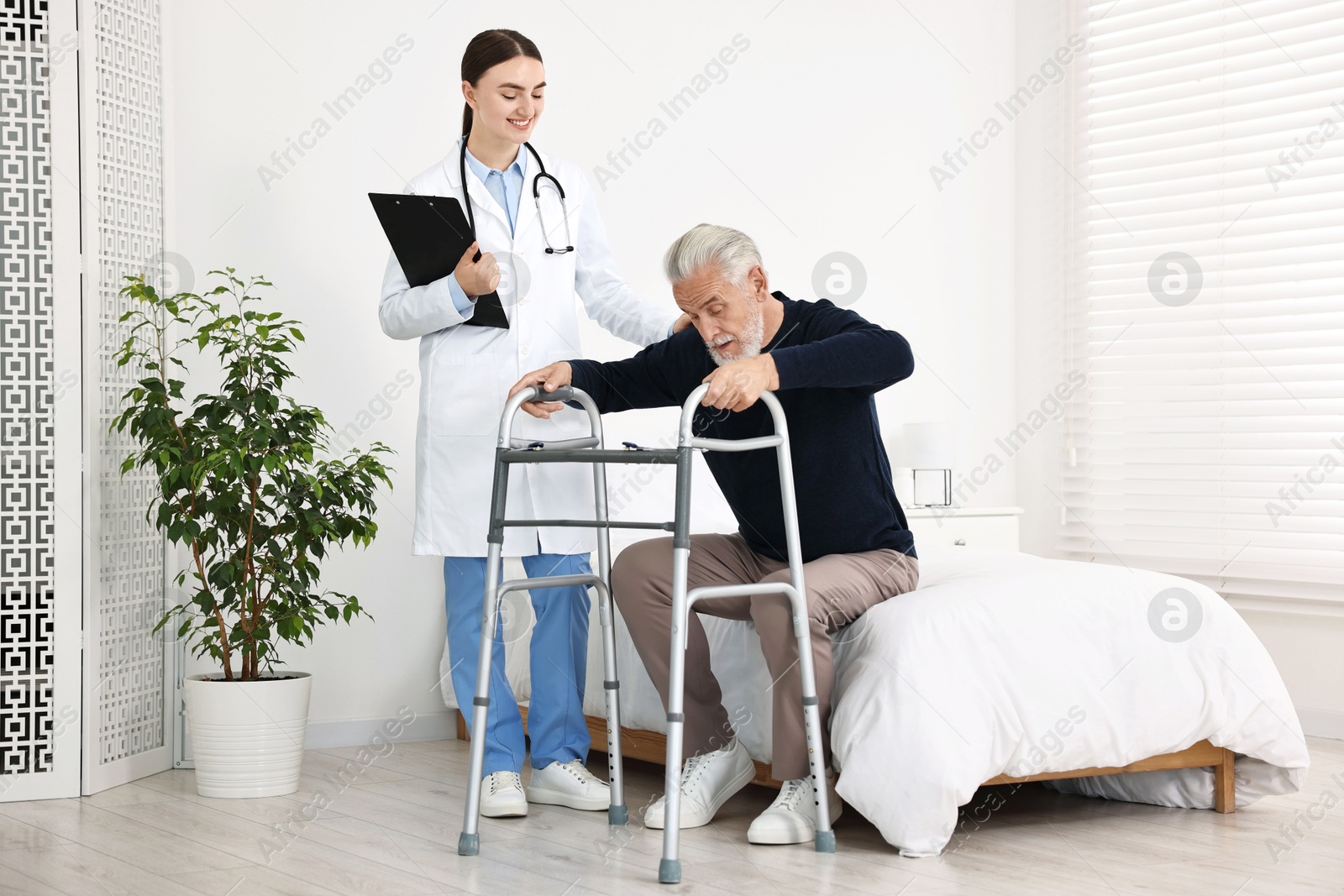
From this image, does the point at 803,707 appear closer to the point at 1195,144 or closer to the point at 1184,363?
the point at 1184,363

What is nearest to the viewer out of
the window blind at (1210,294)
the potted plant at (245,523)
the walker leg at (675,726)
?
the walker leg at (675,726)

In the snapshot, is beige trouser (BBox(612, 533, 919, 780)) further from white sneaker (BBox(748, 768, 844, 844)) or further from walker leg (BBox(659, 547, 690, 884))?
walker leg (BBox(659, 547, 690, 884))

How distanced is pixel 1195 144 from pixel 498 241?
2.77 metres

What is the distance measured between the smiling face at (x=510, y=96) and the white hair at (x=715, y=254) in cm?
54

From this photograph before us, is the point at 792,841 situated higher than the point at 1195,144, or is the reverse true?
the point at 1195,144

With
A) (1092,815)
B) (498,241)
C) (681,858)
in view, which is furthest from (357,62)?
(1092,815)

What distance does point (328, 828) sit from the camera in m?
2.57

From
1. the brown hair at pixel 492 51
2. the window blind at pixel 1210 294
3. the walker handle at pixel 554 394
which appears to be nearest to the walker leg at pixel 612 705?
the walker handle at pixel 554 394

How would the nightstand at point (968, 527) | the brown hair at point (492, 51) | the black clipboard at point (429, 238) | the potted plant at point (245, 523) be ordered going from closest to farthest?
the black clipboard at point (429, 238) → the brown hair at point (492, 51) → the potted plant at point (245, 523) → the nightstand at point (968, 527)

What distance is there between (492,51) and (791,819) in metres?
1.69

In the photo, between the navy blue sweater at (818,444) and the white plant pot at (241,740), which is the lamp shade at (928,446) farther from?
the white plant pot at (241,740)

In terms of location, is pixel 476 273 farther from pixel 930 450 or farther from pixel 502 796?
pixel 930 450

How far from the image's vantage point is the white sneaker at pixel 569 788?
270 cm

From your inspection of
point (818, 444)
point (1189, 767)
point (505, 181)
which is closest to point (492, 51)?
point (505, 181)
